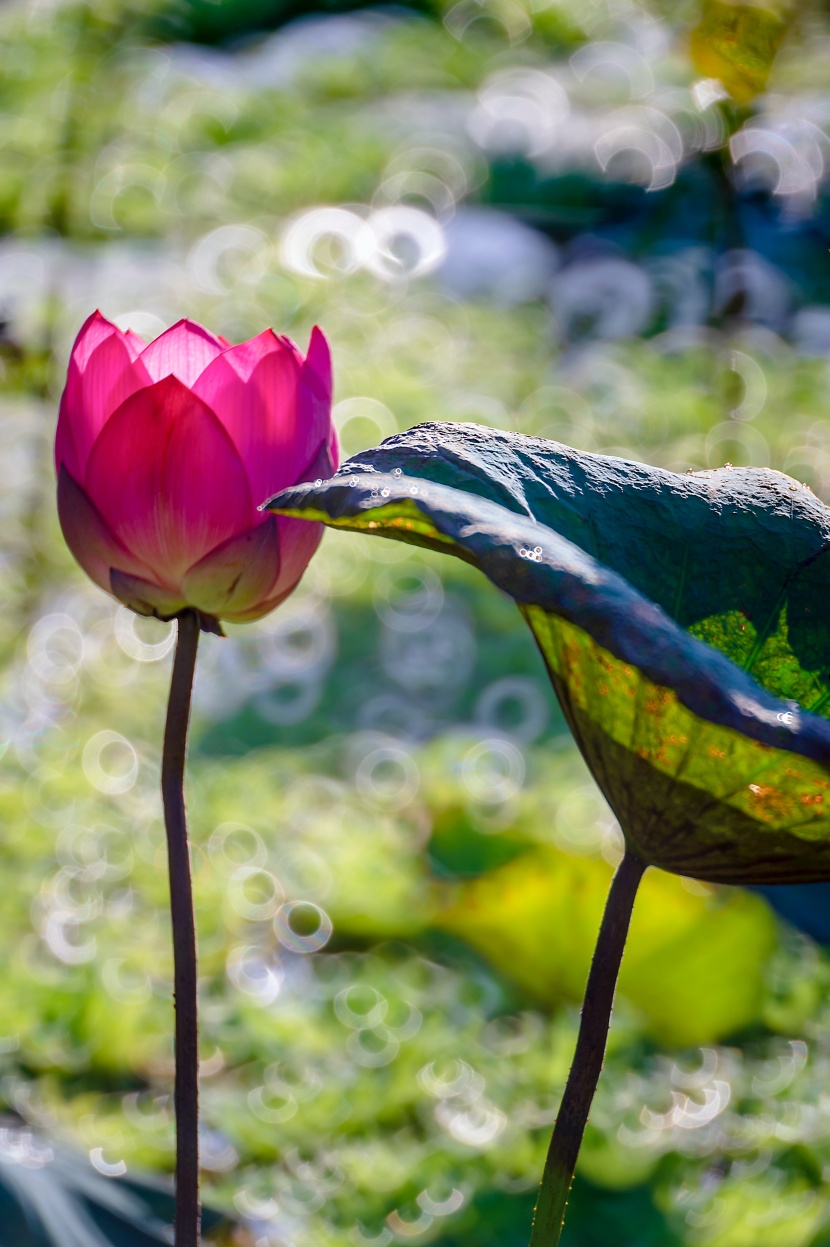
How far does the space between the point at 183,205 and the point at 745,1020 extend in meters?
2.17

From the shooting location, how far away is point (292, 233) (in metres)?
2.44

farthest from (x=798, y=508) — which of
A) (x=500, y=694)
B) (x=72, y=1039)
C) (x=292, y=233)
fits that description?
(x=292, y=233)

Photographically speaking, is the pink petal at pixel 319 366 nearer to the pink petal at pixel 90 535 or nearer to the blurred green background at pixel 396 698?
the pink petal at pixel 90 535

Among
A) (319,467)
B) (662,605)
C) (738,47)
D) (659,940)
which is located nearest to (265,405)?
(319,467)

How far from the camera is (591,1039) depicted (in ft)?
0.94

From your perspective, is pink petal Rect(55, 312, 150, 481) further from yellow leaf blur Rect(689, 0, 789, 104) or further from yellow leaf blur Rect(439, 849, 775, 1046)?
yellow leaf blur Rect(689, 0, 789, 104)

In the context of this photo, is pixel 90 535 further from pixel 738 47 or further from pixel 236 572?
pixel 738 47

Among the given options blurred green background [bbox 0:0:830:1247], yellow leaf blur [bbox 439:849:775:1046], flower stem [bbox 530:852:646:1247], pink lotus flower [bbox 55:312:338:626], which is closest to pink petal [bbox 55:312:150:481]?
pink lotus flower [bbox 55:312:338:626]

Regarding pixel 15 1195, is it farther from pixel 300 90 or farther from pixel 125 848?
pixel 300 90

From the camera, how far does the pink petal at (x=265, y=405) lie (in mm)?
326

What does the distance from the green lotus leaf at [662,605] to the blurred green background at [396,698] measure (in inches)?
15.0

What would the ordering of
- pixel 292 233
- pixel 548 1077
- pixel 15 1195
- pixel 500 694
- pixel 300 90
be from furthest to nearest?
1. pixel 300 90
2. pixel 292 233
3. pixel 500 694
4. pixel 548 1077
5. pixel 15 1195

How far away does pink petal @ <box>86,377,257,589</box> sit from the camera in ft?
1.04

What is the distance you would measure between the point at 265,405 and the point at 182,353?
0.04 meters
